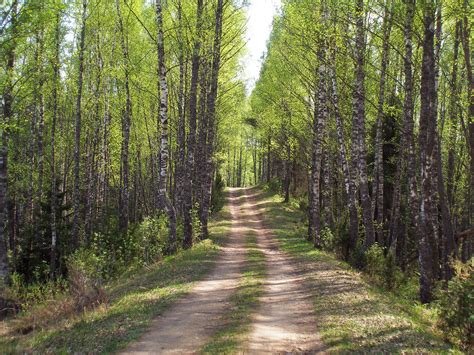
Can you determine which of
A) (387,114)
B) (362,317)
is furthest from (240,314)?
(387,114)

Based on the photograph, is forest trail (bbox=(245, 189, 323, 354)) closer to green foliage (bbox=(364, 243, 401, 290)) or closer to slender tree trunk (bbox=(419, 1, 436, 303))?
green foliage (bbox=(364, 243, 401, 290))

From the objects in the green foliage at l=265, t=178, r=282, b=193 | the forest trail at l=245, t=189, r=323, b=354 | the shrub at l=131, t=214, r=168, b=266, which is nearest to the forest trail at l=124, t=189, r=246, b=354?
the forest trail at l=245, t=189, r=323, b=354

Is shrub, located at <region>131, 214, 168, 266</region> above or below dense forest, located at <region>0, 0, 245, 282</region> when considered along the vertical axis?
below

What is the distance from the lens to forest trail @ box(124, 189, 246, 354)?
7156 mm

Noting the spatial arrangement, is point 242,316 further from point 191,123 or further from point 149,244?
point 191,123

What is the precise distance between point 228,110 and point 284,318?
88.9ft

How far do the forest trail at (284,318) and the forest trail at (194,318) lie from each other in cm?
90

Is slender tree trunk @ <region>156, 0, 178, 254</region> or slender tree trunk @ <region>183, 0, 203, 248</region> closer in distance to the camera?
slender tree trunk @ <region>156, 0, 178, 254</region>

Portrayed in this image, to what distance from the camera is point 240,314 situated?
29.6ft

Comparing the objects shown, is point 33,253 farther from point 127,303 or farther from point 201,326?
point 201,326

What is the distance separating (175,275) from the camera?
1302 centimetres

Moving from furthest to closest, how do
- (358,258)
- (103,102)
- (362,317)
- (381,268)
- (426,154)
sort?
(103,102), (358,258), (381,268), (426,154), (362,317)

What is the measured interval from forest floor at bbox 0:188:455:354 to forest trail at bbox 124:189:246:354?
0.02 metres

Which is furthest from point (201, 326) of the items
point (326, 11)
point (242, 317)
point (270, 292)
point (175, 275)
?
point (326, 11)
